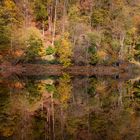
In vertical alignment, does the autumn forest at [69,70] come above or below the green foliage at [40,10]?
below

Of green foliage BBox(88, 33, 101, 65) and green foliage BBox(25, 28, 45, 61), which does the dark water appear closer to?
green foliage BBox(25, 28, 45, 61)

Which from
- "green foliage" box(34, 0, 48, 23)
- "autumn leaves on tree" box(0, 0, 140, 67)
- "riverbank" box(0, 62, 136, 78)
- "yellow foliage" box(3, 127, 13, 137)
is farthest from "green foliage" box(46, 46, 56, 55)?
"yellow foliage" box(3, 127, 13, 137)

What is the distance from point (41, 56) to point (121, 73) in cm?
→ 1409

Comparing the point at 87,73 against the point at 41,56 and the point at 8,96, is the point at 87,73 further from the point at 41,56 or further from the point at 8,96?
the point at 8,96

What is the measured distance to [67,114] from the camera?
2597 centimetres

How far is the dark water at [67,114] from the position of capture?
1977 centimetres

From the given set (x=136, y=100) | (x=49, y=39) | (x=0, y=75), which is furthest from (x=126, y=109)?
(x=49, y=39)

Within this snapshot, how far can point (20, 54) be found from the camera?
63.9 metres

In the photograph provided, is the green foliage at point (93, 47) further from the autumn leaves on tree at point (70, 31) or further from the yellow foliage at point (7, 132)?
the yellow foliage at point (7, 132)

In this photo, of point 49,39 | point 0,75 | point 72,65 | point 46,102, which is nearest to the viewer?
point 46,102

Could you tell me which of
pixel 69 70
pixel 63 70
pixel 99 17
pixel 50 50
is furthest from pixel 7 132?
pixel 99 17

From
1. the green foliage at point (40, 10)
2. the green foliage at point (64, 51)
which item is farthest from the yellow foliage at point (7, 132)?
the green foliage at point (40, 10)

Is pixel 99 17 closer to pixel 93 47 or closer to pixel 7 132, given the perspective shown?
pixel 93 47

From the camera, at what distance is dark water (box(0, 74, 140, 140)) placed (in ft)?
64.8
